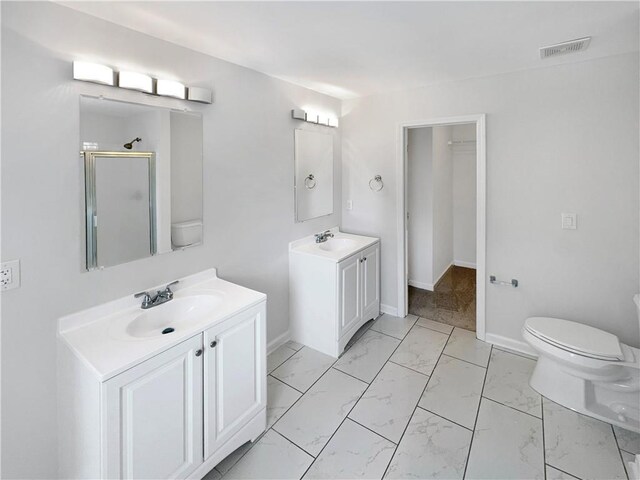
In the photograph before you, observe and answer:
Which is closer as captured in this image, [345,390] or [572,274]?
[345,390]

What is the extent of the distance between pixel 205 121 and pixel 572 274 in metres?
2.96

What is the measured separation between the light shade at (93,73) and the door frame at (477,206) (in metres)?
2.45

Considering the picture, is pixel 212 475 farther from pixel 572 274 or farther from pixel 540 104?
pixel 540 104

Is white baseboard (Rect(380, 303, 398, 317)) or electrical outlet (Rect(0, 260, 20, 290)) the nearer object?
electrical outlet (Rect(0, 260, 20, 290))

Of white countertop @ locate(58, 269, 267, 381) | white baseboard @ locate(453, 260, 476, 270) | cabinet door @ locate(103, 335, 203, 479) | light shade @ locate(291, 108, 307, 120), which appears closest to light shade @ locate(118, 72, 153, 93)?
white countertop @ locate(58, 269, 267, 381)

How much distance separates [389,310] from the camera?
11.4 ft

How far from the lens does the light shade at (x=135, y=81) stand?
5.38ft

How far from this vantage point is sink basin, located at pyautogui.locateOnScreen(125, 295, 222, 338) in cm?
165

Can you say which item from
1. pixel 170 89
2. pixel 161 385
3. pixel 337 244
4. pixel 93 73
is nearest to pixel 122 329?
pixel 161 385

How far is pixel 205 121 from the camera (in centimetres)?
210

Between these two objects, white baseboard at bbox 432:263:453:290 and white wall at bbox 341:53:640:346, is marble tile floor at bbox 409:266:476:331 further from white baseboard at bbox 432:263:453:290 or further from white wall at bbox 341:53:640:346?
white wall at bbox 341:53:640:346

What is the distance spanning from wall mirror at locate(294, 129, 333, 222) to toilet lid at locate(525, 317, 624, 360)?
205 cm

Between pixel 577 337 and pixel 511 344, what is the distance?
0.72 metres

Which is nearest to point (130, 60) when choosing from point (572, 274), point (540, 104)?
point (540, 104)
